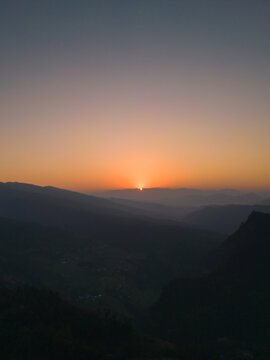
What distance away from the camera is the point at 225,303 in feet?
91.9

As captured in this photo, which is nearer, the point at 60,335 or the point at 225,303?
the point at 60,335

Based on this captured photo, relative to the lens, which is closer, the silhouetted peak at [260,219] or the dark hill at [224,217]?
the silhouetted peak at [260,219]

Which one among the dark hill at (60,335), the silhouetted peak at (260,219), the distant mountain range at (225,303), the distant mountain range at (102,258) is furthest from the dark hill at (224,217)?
the dark hill at (60,335)

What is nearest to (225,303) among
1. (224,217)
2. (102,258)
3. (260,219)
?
(260,219)

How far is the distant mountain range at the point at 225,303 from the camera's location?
24.5m

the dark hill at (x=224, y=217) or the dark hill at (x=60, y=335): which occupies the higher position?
the dark hill at (x=60, y=335)

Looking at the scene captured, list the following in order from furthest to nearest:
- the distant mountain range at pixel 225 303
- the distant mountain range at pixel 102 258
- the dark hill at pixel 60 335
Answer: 1. the distant mountain range at pixel 102 258
2. the distant mountain range at pixel 225 303
3. the dark hill at pixel 60 335

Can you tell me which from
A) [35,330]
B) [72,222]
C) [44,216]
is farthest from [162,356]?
[44,216]

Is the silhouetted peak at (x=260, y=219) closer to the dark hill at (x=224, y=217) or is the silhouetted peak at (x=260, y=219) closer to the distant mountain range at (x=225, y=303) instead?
the distant mountain range at (x=225, y=303)

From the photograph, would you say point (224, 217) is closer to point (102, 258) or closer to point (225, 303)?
point (102, 258)

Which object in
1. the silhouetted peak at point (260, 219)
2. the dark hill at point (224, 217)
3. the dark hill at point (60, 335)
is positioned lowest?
the dark hill at point (224, 217)

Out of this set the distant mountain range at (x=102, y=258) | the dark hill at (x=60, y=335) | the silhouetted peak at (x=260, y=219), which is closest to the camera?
the dark hill at (x=60, y=335)

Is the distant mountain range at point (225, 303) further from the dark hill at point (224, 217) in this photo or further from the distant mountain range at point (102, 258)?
the dark hill at point (224, 217)

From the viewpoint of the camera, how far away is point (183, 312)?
27.9 m
